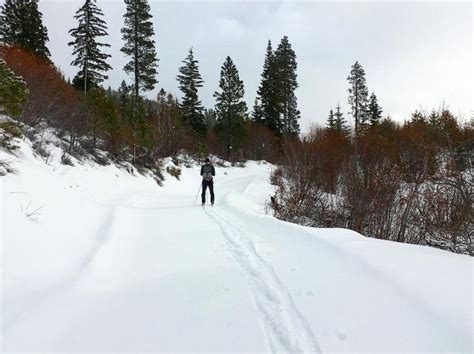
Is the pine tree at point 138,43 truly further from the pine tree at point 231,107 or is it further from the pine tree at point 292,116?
the pine tree at point 292,116

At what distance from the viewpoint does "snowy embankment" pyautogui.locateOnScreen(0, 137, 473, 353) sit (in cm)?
272

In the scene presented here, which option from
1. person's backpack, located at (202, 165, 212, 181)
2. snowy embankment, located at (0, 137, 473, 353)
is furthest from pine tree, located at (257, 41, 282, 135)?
snowy embankment, located at (0, 137, 473, 353)

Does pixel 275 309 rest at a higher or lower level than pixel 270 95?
lower

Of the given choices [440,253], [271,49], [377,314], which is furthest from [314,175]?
[271,49]

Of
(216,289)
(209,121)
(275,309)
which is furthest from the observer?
(209,121)

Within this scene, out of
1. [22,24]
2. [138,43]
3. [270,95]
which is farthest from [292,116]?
[22,24]

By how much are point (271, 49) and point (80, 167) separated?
44584 mm

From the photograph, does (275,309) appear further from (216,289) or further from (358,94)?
(358,94)

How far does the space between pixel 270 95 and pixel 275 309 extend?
47.3m

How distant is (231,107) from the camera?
42.6m

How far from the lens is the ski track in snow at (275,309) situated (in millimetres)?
2688

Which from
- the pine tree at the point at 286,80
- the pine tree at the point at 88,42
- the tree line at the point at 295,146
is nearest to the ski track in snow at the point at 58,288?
the tree line at the point at 295,146

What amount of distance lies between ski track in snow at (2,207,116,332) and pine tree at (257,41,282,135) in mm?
44477

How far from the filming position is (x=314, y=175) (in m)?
12.3
